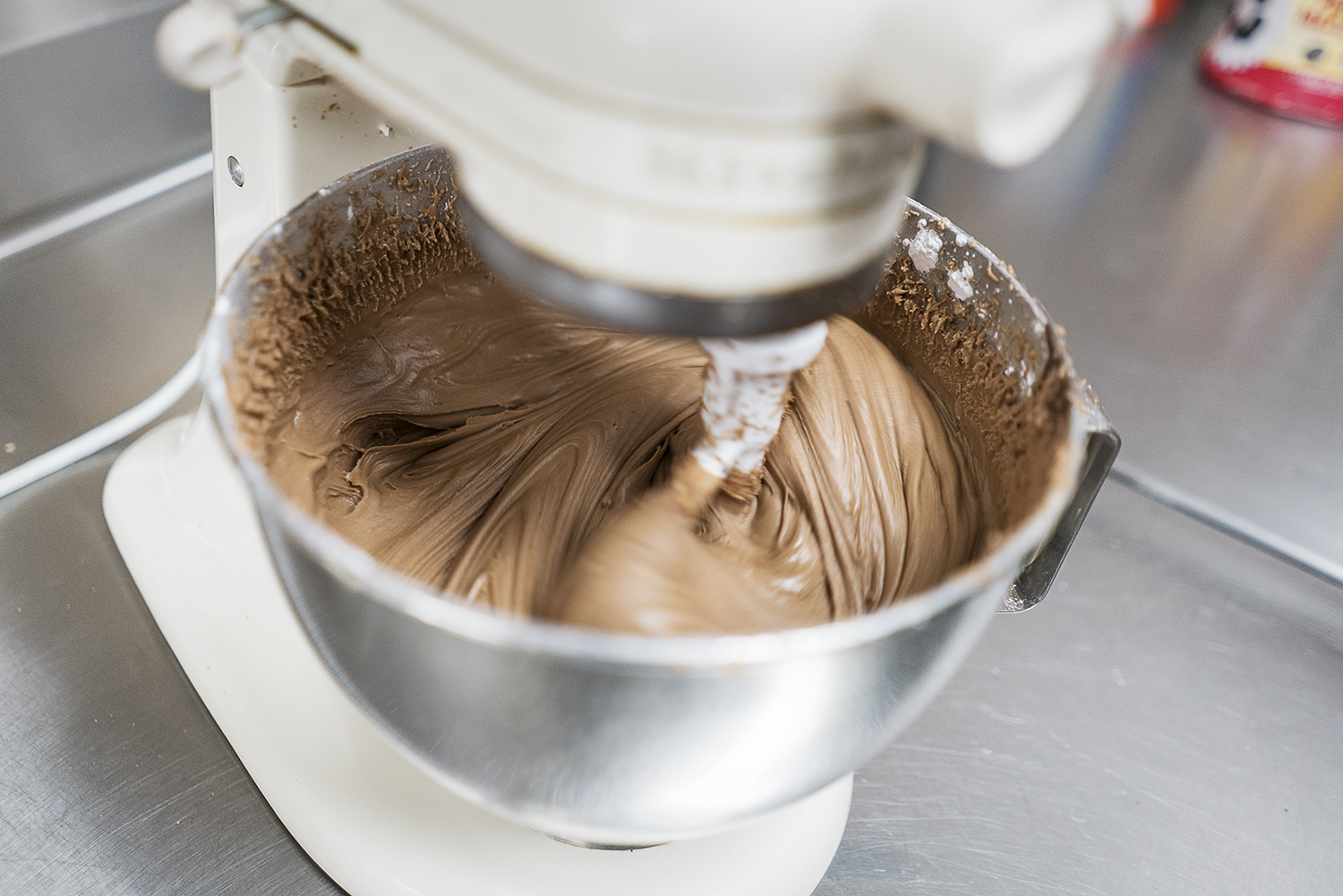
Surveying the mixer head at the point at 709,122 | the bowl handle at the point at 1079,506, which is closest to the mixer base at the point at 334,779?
the bowl handle at the point at 1079,506

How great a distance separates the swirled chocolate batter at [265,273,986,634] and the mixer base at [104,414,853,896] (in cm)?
9

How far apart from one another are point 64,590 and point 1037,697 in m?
0.73

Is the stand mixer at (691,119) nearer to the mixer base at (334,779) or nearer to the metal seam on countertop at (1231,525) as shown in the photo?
the mixer base at (334,779)

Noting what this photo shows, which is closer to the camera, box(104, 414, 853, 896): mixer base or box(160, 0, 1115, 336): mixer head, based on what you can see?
box(160, 0, 1115, 336): mixer head

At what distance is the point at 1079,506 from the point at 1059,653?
0.29 metres

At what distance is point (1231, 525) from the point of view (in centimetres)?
88

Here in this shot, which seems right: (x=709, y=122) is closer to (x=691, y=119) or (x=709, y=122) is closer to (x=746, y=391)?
(x=691, y=119)

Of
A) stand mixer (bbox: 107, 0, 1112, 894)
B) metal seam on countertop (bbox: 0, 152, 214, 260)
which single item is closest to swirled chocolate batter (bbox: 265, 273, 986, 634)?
stand mixer (bbox: 107, 0, 1112, 894)

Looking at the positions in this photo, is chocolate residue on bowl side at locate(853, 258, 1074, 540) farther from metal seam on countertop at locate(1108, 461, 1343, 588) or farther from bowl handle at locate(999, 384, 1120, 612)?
metal seam on countertop at locate(1108, 461, 1343, 588)

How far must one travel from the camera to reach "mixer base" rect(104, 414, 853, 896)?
1.91 ft

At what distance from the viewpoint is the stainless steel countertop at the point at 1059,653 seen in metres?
0.64

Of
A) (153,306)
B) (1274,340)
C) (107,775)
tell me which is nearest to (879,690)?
(107,775)

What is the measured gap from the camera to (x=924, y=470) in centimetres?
Answer: 64

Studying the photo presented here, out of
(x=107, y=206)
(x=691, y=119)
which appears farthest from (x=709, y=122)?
(x=107, y=206)
